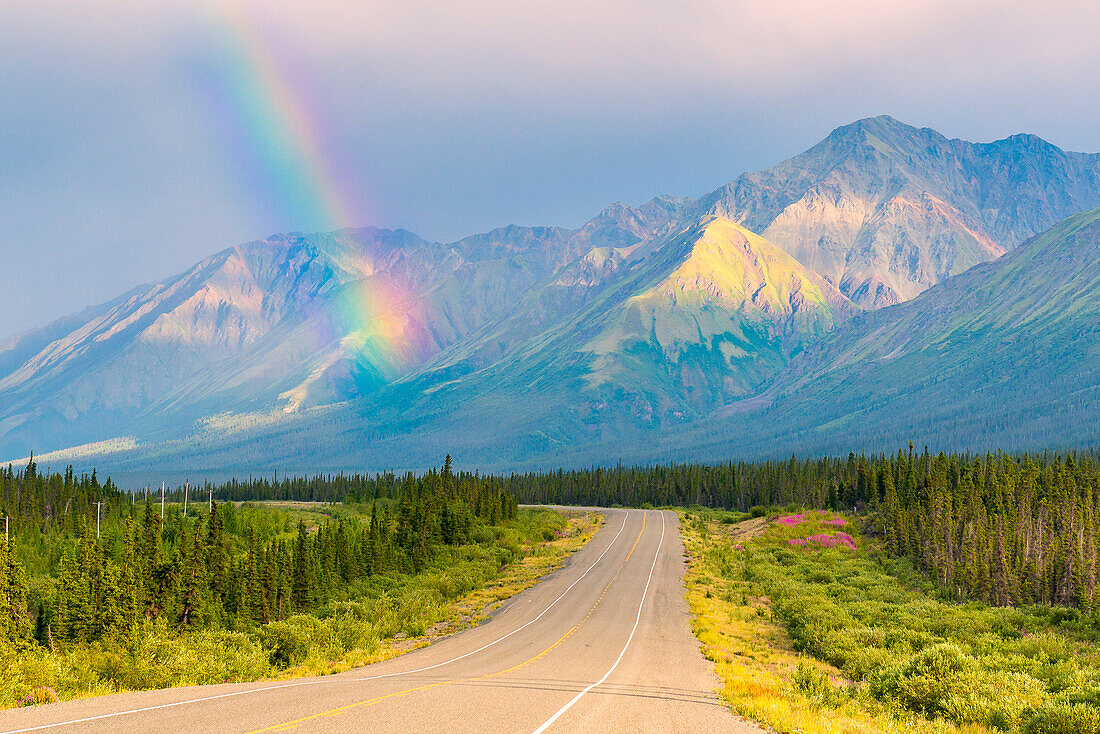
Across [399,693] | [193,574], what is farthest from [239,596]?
[399,693]

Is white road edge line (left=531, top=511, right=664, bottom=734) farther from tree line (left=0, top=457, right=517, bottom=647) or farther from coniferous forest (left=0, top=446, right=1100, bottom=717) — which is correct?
tree line (left=0, top=457, right=517, bottom=647)

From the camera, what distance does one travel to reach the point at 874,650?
131ft

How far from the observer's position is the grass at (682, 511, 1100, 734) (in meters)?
24.9

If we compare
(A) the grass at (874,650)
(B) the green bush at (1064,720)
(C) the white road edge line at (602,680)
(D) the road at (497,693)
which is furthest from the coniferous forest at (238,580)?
(B) the green bush at (1064,720)

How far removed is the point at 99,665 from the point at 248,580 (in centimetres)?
3358

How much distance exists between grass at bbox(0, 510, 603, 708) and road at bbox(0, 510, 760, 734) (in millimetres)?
2968

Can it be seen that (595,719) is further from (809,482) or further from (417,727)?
(809,482)

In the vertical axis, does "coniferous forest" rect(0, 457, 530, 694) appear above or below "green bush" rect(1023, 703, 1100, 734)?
below

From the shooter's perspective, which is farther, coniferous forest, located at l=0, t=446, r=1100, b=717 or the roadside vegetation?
coniferous forest, located at l=0, t=446, r=1100, b=717

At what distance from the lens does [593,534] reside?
104 metres

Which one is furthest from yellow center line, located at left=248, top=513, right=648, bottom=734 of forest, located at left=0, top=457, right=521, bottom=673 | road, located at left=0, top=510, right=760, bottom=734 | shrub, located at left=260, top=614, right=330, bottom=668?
forest, located at left=0, top=457, right=521, bottom=673

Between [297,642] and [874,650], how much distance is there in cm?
2971

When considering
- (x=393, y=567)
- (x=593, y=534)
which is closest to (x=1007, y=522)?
(x=593, y=534)

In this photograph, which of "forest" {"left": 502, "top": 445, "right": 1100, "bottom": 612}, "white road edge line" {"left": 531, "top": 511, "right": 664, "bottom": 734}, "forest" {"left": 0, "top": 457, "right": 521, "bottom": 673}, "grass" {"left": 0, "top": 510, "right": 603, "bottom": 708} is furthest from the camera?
"forest" {"left": 502, "top": 445, "right": 1100, "bottom": 612}
